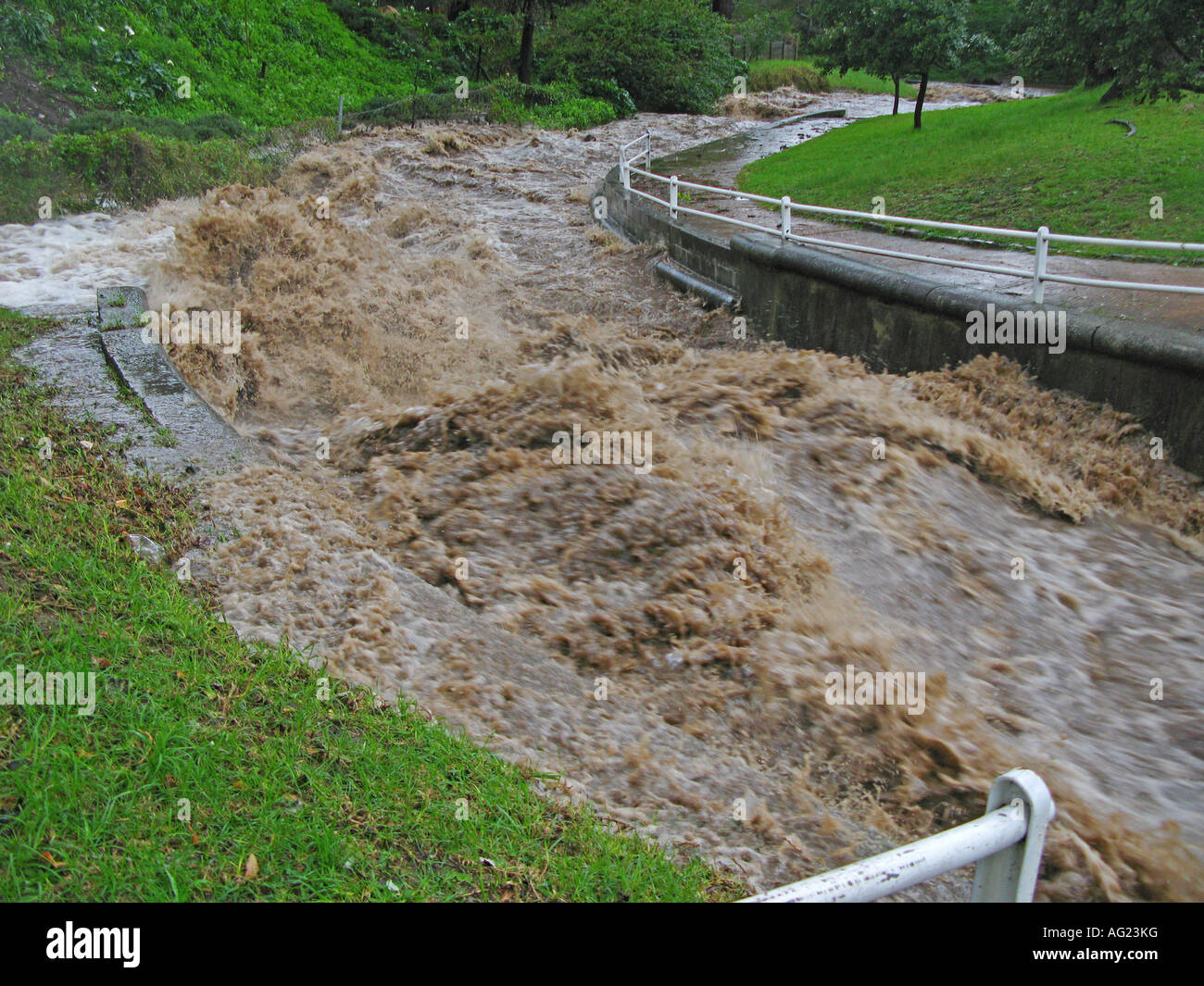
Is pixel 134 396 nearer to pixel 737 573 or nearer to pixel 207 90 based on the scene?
pixel 737 573

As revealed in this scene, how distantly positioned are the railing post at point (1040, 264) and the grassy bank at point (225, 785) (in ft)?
21.7

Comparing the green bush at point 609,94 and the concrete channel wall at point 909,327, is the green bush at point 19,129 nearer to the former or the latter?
the concrete channel wall at point 909,327

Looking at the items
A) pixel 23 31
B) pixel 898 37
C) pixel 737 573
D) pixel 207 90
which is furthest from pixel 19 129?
pixel 737 573

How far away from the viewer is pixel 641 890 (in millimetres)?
3674

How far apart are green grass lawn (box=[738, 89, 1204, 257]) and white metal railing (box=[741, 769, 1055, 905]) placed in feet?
33.6

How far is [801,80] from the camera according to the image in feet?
137

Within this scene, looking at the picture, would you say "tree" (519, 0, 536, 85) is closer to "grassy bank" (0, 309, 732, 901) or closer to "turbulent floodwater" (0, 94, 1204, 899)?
"turbulent floodwater" (0, 94, 1204, 899)

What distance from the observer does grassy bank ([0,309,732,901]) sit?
131 inches

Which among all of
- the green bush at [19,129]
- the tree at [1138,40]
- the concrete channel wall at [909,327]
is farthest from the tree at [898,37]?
the green bush at [19,129]

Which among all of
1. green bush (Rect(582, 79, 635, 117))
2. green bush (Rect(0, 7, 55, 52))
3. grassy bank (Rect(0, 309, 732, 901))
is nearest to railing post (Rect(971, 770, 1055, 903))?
grassy bank (Rect(0, 309, 732, 901))

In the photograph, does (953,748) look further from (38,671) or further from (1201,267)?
(1201,267)

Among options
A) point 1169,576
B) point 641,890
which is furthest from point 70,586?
point 1169,576

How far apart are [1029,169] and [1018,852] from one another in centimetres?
1475

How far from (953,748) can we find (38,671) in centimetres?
442
